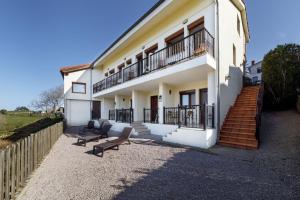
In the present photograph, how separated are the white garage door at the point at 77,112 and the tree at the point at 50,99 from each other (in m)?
30.2

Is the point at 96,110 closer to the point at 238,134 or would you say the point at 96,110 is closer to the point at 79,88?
the point at 79,88

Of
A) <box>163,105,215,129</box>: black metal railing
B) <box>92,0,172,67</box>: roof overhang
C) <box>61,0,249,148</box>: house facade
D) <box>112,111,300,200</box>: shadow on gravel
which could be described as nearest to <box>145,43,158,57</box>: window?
<box>61,0,249,148</box>: house facade

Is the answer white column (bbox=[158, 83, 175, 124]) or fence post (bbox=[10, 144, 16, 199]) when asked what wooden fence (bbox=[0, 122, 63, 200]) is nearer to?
fence post (bbox=[10, 144, 16, 199])

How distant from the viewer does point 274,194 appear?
3.48 m

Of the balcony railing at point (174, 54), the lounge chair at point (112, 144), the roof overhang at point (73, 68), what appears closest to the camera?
the lounge chair at point (112, 144)

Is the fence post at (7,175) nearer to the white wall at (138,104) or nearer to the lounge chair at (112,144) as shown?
the lounge chair at (112,144)

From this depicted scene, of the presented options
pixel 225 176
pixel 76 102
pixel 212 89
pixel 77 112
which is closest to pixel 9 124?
pixel 77 112

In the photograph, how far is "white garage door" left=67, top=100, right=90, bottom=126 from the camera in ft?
65.2

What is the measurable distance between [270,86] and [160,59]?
27.7ft

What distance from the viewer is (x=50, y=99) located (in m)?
48.4

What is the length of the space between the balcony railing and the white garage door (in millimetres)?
5158

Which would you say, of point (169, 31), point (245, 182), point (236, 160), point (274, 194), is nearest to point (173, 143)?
point (236, 160)

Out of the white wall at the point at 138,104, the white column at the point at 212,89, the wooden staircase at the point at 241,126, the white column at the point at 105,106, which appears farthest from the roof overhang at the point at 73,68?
the wooden staircase at the point at 241,126

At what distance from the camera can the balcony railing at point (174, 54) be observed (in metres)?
8.44
